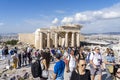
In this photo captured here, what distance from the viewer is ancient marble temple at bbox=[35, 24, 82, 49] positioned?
57094 mm

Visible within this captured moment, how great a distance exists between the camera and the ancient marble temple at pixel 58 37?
187ft

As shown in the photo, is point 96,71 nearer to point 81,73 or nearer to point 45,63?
point 45,63

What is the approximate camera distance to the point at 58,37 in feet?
196

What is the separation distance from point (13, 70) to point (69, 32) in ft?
136

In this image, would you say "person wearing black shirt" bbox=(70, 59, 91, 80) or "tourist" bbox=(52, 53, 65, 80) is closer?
"person wearing black shirt" bbox=(70, 59, 91, 80)

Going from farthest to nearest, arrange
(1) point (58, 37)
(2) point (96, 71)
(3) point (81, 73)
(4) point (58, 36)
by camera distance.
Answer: (4) point (58, 36), (1) point (58, 37), (2) point (96, 71), (3) point (81, 73)

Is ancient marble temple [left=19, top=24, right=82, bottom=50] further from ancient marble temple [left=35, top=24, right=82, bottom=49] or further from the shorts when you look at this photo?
the shorts

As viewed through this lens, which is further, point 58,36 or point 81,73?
point 58,36

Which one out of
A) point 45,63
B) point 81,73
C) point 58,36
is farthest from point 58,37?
point 81,73

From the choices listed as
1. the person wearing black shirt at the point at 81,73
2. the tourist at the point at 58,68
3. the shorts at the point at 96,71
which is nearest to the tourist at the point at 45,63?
the tourist at the point at 58,68

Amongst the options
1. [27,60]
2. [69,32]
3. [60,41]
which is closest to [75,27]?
[69,32]

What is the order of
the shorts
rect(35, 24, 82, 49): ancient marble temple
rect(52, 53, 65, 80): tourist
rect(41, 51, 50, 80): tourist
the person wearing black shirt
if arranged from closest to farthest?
the person wearing black shirt, rect(52, 53, 65, 80): tourist, rect(41, 51, 50, 80): tourist, the shorts, rect(35, 24, 82, 49): ancient marble temple

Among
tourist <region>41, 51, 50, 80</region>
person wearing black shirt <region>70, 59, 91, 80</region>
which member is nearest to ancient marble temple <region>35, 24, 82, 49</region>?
tourist <region>41, 51, 50, 80</region>

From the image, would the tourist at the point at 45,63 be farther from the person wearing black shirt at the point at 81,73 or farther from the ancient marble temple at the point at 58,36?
the ancient marble temple at the point at 58,36
